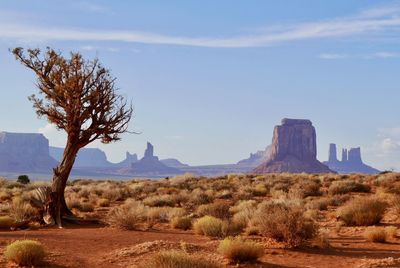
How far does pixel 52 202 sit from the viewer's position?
1955cm

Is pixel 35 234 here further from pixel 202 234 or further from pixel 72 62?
pixel 72 62

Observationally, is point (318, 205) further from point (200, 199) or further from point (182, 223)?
point (182, 223)

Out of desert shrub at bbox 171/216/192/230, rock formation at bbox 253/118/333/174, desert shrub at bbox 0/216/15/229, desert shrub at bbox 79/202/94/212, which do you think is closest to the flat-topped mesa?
rock formation at bbox 253/118/333/174

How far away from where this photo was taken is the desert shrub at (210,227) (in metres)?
16.4

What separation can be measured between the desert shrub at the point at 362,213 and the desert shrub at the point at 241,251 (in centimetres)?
832

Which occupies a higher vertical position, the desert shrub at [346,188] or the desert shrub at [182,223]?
the desert shrub at [346,188]

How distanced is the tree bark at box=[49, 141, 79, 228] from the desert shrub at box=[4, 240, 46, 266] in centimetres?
766

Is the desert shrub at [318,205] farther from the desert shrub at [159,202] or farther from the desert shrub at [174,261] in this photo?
the desert shrub at [174,261]

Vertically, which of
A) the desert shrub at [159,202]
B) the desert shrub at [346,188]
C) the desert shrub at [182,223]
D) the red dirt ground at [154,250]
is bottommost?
the red dirt ground at [154,250]

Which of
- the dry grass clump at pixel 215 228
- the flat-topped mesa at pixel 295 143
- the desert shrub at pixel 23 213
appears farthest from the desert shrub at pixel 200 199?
the flat-topped mesa at pixel 295 143

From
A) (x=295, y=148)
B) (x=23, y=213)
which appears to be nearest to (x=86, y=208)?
(x=23, y=213)

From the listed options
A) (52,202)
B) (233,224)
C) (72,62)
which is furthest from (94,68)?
(233,224)

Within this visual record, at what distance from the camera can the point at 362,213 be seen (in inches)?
755

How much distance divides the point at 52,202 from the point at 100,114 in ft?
12.7
